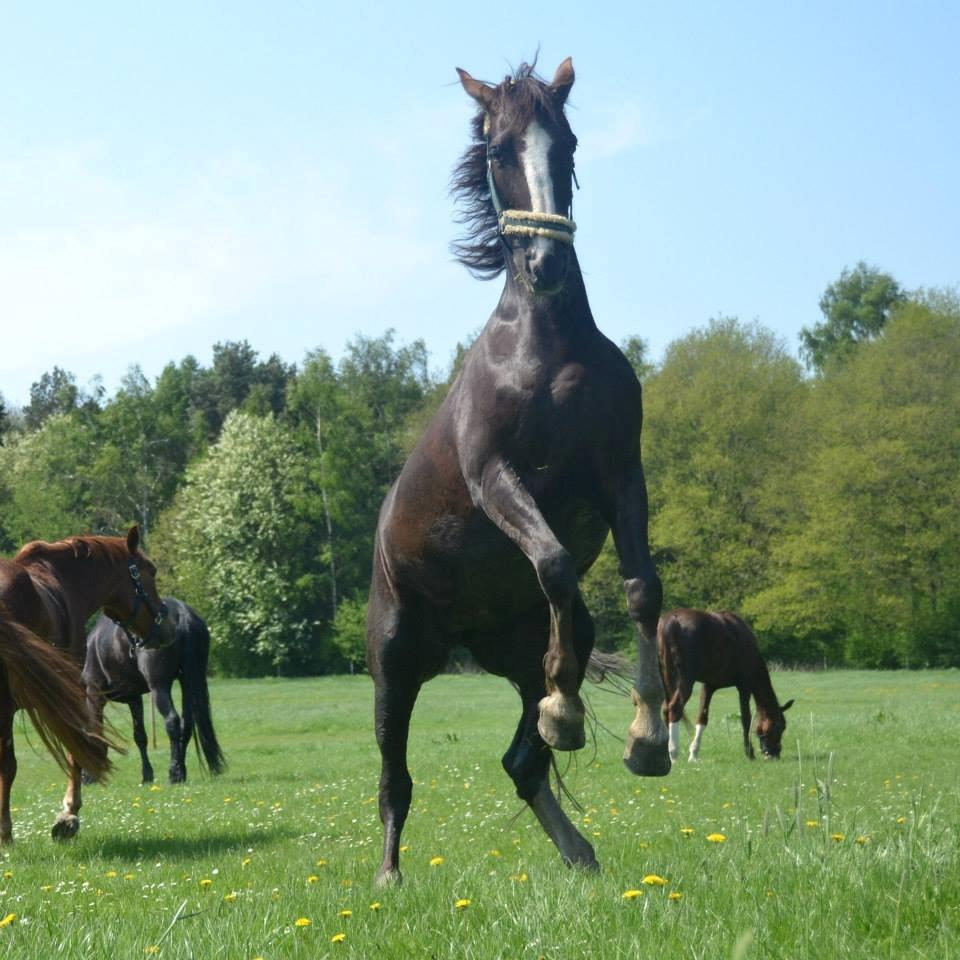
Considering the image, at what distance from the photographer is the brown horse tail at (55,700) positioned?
26.1 feet

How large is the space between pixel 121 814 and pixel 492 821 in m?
3.88

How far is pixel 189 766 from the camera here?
64.6ft

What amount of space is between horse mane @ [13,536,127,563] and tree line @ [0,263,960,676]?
41016mm

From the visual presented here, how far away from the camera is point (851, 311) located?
74.6m

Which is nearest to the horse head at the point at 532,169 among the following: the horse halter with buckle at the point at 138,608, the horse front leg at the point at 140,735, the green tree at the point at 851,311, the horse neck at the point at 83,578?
the horse neck at the point at 83,578

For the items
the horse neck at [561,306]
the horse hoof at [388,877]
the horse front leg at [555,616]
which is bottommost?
the horse hoof at [388,877]

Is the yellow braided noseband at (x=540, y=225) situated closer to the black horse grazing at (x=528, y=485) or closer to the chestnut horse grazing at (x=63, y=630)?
the black horse grazing at (x=528, y=485)

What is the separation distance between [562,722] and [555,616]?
1.36 feet

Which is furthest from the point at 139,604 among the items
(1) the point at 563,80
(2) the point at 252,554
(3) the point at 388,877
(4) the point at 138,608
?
(2) the point at 252,554

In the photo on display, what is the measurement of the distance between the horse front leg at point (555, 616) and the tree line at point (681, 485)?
47.5 m

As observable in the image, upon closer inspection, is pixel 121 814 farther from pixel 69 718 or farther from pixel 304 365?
pixel 304 365

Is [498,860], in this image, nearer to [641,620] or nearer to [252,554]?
[641,620]

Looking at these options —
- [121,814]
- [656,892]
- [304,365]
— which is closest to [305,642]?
[304,365]

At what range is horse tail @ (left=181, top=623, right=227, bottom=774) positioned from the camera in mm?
16234
